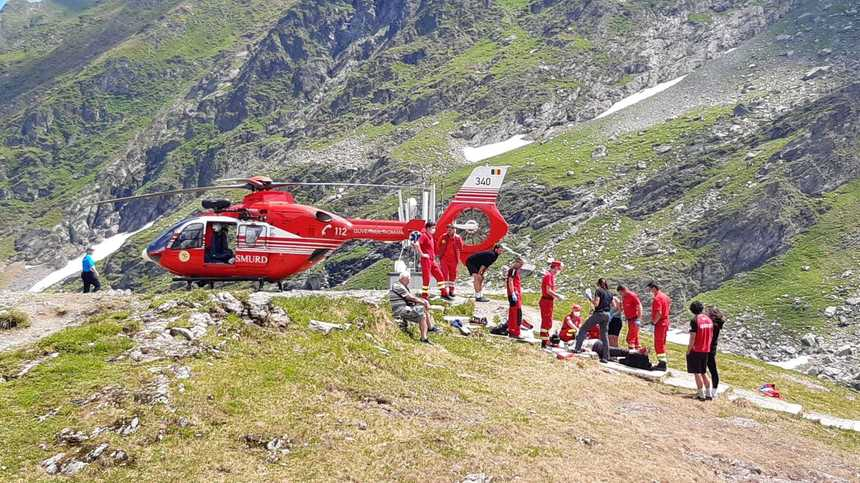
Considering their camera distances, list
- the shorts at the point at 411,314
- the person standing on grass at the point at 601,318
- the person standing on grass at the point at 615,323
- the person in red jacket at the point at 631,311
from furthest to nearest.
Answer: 1. the person standing on grass at the point at 615,323
2. the person in red jacket at the point at 631,311
3. the person standing on grass at the point at 601,318
4. the shorts at the point at 411,314

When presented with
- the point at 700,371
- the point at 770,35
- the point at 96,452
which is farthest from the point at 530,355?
the point at 770,35

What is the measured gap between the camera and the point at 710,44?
163250mm

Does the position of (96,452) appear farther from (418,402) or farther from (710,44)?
(710,44)

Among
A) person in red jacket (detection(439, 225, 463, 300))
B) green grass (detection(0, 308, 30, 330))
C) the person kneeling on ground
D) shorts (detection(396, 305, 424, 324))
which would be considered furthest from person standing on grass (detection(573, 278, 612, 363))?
green grass (detection(0, 308, 30, 330))

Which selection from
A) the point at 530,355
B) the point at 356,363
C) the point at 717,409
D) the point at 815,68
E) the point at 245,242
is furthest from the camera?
the point at 815,68

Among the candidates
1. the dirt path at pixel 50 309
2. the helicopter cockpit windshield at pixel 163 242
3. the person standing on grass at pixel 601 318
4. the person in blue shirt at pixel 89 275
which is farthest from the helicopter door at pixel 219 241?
the person standing on grass at pixel 601 318

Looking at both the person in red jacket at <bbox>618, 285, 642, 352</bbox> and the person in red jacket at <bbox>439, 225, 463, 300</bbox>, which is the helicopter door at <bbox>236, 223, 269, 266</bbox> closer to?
the person in red jacket at <bbox>439, 225, 463, 300</bbox>

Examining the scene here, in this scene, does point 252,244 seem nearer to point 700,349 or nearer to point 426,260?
point 426,260

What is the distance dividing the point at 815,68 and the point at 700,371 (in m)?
134

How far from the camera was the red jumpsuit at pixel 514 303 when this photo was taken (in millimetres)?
20703

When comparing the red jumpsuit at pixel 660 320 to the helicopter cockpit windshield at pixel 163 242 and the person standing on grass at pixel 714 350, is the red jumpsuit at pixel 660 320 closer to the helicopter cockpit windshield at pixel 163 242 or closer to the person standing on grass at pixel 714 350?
the person standing on grass at pixel 714 350

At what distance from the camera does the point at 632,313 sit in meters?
21.8

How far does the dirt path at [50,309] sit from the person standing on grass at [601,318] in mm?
13077

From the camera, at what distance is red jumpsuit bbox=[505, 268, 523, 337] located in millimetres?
20703
